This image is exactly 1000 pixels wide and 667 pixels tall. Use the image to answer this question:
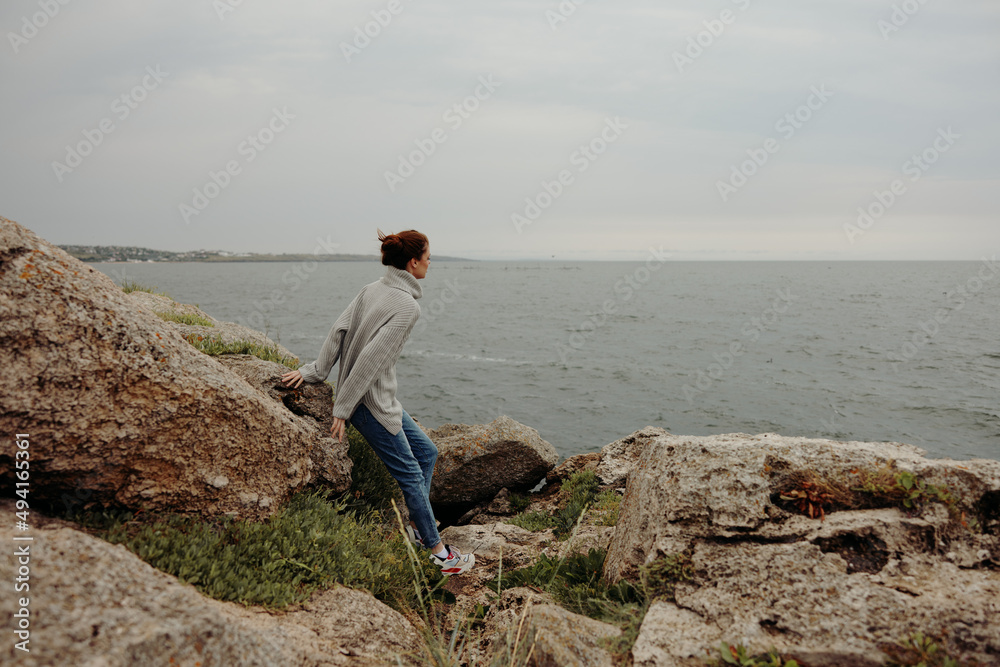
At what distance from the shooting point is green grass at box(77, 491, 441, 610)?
13.5 feet

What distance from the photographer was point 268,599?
4.23m

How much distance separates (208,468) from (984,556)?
6.02 m

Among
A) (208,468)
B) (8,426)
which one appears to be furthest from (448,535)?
(8,426)

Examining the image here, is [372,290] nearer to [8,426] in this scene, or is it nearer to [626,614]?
[8,426]

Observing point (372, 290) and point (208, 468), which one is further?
point (372, 290)

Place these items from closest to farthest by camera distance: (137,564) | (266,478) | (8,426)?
(137,564) < (8,426) < (266,478)

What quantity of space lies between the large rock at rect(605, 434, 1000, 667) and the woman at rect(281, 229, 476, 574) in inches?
85.2

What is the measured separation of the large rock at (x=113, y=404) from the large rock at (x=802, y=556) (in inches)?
140

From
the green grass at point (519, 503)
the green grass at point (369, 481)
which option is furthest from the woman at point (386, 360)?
the green grass at point (519, 503)

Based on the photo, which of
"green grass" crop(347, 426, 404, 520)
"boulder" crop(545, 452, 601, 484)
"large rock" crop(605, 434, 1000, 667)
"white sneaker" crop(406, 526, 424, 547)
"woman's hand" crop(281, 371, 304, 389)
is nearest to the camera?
"large rock" crop(605, 434, 1000, 667)

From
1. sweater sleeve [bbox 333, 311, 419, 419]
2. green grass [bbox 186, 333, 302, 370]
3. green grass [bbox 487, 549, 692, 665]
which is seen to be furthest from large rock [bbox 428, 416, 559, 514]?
sweater sleeve [bbox 333, 311, 419, 419]

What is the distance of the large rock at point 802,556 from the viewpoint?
144 inches

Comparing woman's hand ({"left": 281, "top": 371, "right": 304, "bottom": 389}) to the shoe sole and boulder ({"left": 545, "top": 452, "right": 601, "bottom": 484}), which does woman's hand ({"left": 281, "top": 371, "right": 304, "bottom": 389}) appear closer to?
the shoe sole

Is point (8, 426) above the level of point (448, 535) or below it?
above
